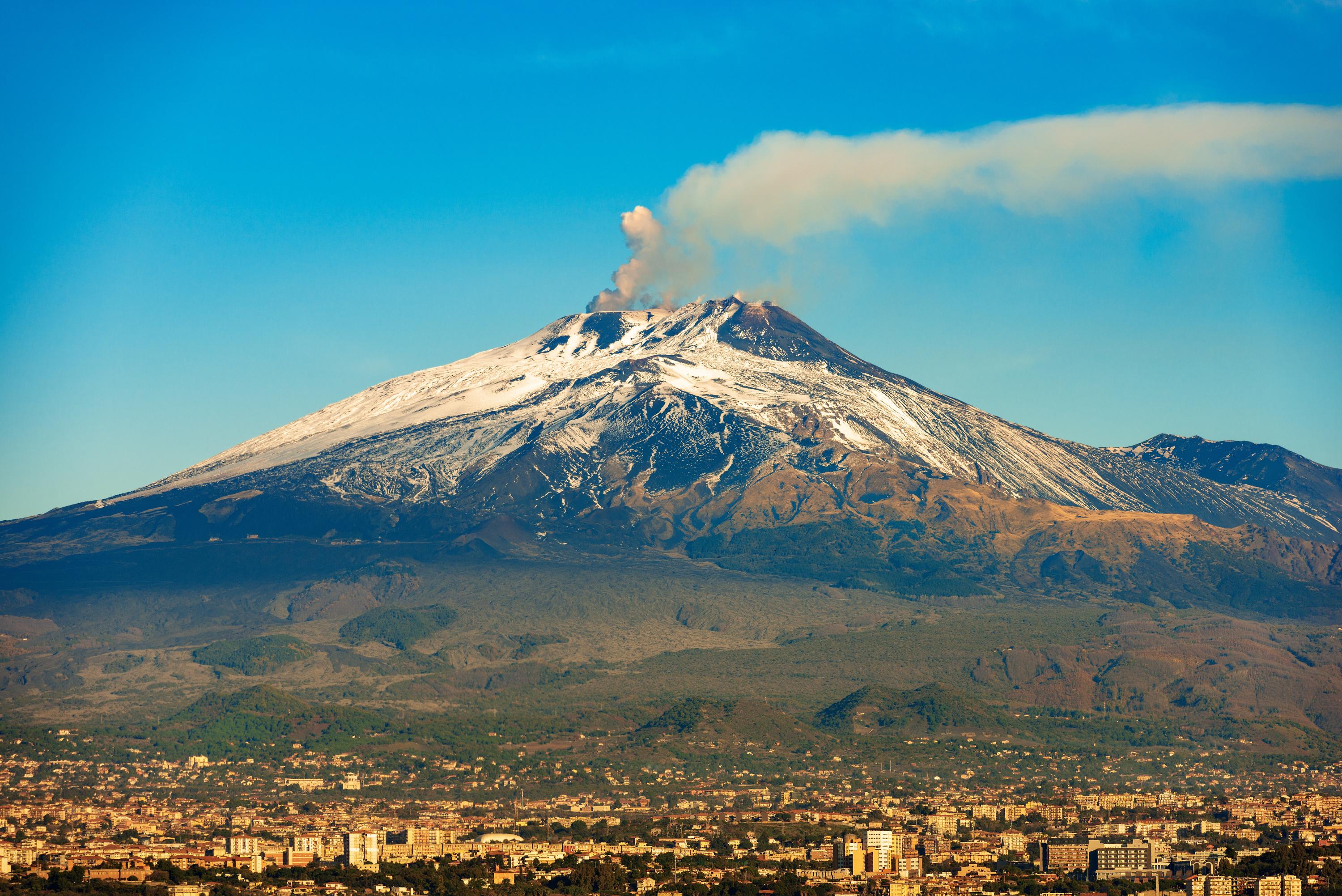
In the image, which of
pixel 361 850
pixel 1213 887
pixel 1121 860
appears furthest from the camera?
pixel 361 850

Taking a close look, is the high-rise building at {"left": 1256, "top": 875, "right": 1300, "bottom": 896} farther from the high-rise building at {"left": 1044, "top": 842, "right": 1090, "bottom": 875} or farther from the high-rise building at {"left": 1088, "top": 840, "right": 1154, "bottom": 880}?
the high-rise building at {"left": 1044, "top": 842, "right": 1090, "bottom": 875}

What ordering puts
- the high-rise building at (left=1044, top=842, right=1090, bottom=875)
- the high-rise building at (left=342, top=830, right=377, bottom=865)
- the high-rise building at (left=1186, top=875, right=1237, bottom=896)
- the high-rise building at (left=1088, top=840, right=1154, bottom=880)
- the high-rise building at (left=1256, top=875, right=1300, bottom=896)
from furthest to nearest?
1. the high-rise building at (left=1044, top=842, right=1090, bottom=875)
2. the high-rise building at (left=342, top=830, right=377, bottom=865)
3. the high-rise building at (left=1088, top=840, right=1154, bottom=880)
4. the high-rise building at (left=1186, top=875, right=1237, bottom=896)
5. the high-rise building at (left=1256, top=875, right=1300, bottom=896)

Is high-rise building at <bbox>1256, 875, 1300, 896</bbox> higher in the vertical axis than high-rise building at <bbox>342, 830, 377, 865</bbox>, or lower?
lower

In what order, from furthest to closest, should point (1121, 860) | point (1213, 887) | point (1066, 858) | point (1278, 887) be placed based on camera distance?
point (1066, 858)
point (1121, 860)
point (1213, 887)
point (1278, 887)

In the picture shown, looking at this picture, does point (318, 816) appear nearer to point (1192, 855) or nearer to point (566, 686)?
point (1192, 855)

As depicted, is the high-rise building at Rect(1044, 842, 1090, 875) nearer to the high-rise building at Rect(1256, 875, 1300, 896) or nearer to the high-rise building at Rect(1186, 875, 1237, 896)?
the high-rise building at Rect(1186, 875, 1237, 896)

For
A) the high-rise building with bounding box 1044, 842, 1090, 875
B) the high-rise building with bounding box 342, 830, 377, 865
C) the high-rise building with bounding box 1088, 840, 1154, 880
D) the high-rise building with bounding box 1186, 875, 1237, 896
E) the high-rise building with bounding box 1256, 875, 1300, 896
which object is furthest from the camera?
the high-rise building with bounding box 1044, 842, 1090, 875

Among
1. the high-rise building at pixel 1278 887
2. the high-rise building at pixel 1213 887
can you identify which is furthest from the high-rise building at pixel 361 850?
the high-rise building at pixel 1278 887

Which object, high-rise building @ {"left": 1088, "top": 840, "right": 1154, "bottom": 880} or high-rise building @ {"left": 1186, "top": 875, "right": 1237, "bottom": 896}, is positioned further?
high-rise building @ {"left": 1088, "top": 840, "right": 1154, "bottom": 880}

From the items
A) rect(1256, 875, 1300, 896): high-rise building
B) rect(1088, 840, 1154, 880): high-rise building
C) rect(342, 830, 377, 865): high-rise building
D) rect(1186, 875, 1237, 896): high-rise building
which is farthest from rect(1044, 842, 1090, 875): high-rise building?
rect(342, 830, 377, 865): high-rise building

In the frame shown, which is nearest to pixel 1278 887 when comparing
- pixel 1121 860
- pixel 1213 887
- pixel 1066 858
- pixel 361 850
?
pixel 1213 887

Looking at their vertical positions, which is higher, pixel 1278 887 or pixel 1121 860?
pixel 1121 860

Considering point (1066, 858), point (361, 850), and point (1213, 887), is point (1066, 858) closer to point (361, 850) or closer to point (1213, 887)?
point (1213, 887)
